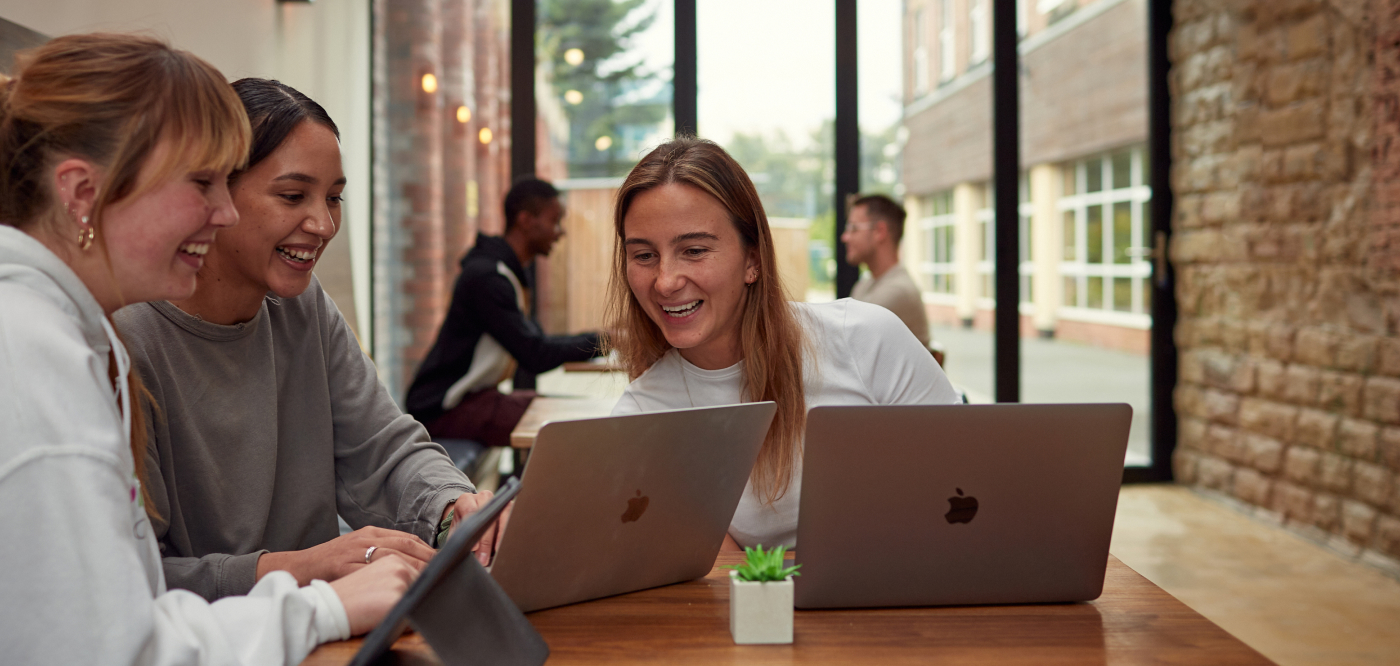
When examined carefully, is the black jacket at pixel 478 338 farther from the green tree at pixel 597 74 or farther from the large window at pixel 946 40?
the large window at pixel 946 40

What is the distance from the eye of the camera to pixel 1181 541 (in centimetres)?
401

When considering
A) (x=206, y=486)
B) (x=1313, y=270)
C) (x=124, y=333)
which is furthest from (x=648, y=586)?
(x=1313, y=270)

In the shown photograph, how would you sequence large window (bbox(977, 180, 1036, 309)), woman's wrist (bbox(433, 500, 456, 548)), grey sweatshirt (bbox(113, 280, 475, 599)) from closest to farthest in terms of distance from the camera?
1. grey sweatshirt (bbox(113, 280, 475, 599))
2. woman's wrist (bbox(433, 500, 456, 548))
3. large window (bbox(977, 180, 1036, 309))

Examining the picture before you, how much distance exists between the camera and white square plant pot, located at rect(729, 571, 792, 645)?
1057mm

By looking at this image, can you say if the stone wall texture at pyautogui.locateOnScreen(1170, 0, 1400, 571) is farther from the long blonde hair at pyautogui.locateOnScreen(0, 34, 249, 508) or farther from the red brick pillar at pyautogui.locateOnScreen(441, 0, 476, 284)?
the long blonde hair at pyautogui.locateOnScreen(0, 34, 249, 508)

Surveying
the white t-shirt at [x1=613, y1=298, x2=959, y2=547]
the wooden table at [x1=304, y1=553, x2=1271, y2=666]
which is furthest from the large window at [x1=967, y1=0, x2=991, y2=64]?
the wooden table at [x1=304, y1=553, x2=1271, y2=666]

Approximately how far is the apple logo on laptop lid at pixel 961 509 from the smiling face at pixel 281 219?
953 millimetres

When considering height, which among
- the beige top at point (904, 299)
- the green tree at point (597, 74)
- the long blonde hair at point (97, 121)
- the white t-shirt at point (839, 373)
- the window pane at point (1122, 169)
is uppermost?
the green tree at point (597, 74)

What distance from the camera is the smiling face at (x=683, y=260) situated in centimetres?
162

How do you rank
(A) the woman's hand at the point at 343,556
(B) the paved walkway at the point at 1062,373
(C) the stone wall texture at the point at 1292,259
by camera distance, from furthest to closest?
1. (B) the paved walkway at the point at 1062,373
2. (C) the stone wall texture at the point at 1292,259
3. (A) the woman's hand at the point at 343,556

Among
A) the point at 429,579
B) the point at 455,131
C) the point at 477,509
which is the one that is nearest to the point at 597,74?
the point at 455,131

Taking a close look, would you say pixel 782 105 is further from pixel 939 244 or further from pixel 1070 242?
pixel 1070 242

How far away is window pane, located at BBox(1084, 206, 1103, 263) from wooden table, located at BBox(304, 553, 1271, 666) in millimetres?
4616

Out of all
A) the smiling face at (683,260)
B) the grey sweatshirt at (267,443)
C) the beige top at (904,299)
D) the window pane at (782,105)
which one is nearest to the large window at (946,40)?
the window pane at (782,105)
